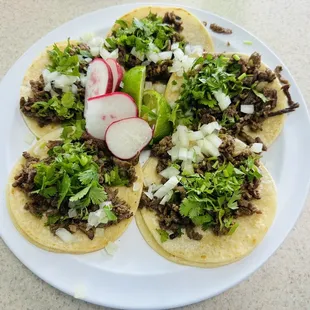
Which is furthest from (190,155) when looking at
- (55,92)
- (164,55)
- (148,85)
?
(55,92)

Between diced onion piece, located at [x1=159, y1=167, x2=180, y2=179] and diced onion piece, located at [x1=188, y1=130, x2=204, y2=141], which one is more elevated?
diced onion piece, located at [x1=188, y1=130, x2=204, y2=141]

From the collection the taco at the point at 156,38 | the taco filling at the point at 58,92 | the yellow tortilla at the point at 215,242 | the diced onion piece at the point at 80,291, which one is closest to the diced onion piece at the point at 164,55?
the taco at the point at 156,38

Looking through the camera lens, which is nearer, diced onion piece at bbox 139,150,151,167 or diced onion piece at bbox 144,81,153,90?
diced onion piece at bbox 139,150,151,167

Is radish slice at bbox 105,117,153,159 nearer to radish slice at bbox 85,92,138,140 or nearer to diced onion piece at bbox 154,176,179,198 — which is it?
radish slice at bbox 85,92,138,140

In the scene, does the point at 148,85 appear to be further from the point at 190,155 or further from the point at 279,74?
the point at 279,74

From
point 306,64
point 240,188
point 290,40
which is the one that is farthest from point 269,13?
point 240,188

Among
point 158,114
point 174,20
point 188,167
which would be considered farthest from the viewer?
point 174,20

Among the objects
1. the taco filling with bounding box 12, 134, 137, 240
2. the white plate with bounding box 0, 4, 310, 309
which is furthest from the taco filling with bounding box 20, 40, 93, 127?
the taco filling with bounding box 12, 134, 137, 240

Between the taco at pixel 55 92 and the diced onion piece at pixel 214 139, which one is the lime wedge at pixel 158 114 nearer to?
the diced onion piece at pixel 214 139
